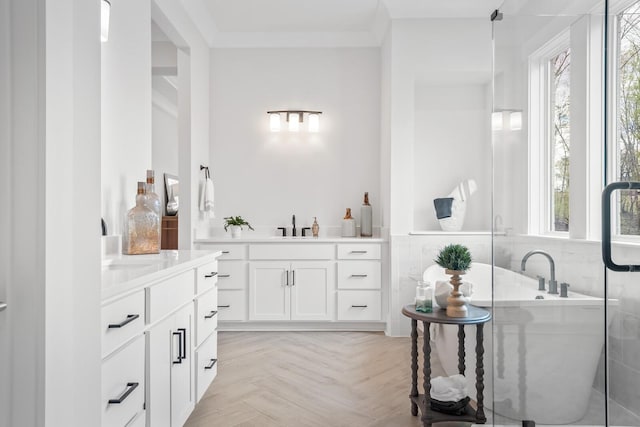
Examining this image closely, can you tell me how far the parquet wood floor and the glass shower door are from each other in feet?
2.90

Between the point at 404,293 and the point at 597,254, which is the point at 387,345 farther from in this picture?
the point at 597,254

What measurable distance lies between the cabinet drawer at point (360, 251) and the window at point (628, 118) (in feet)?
9.73

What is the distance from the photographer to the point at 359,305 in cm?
423

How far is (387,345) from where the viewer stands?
3.84 metres

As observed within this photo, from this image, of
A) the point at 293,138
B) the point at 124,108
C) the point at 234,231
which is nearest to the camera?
the point at 124,108

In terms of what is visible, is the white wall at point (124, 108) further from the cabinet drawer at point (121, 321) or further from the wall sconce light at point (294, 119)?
the wall sconce light at point (294, 119)

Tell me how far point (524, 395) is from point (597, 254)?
641mm

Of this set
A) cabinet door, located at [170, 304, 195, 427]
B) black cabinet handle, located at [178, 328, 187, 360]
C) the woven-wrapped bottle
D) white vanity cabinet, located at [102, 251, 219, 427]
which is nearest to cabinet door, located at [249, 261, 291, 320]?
white vanity cabinet, located at [102, 251, 219, 427]

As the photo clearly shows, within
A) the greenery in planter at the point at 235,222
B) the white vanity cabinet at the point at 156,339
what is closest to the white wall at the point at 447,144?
the greenery in planter at the point at 235,222

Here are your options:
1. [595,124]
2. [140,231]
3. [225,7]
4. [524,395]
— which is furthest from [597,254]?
[225,7]

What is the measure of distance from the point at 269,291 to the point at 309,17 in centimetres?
253

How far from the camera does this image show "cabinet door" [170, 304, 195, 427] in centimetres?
201

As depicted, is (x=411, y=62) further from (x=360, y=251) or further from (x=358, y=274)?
(x=358, y=274)

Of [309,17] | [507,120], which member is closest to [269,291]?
[309,17]
